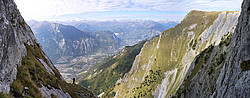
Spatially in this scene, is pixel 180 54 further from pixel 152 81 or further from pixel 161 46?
pixel 152 81

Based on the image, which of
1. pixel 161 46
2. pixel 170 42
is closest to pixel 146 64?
pixel 161 46

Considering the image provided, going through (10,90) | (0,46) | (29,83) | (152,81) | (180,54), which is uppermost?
(0,46)

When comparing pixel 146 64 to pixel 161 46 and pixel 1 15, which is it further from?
pixel 1 15

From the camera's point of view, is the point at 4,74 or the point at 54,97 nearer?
the point at 4,74

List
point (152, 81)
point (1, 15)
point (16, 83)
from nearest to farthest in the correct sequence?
point (16, 83) < point (1, 15) < point (152, 81)

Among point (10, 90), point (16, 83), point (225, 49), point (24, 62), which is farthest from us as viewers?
point (225, 49)

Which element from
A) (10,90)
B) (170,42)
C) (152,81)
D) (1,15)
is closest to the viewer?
(10,90)

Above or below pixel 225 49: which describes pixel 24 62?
above

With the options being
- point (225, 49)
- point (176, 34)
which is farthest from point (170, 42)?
point (225, 49)

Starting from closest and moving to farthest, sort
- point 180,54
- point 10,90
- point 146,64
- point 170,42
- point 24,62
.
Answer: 1. point 10,90
2. point 24,62
3. point 180,54
4. point 170,42
5. point 146,64
